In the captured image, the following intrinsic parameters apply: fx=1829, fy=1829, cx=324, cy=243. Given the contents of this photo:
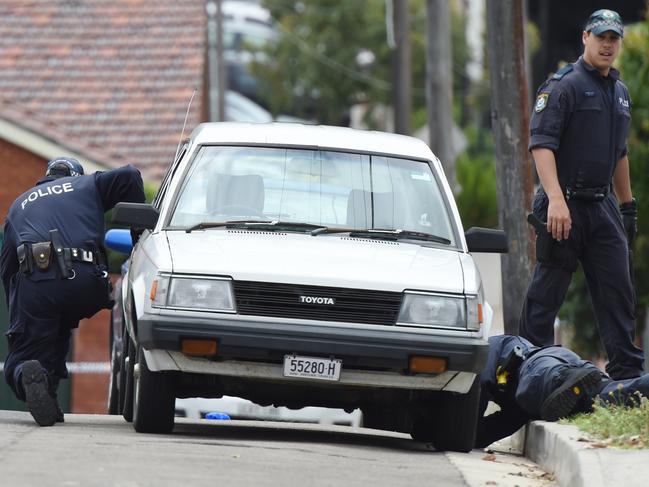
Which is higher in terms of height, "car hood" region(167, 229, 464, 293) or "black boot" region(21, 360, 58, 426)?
"car hood" region(167, 229, 464, 293)

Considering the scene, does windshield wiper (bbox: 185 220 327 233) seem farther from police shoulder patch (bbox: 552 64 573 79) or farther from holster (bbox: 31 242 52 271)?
police shoulder patch (bbox: 552 64 573 79)

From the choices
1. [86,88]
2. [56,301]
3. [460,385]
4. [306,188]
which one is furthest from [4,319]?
[86,88]

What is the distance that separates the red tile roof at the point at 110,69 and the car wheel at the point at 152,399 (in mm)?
15592

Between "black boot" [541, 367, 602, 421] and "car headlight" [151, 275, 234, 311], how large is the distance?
1.77 metres

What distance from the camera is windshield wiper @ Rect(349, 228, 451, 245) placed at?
9555 mm

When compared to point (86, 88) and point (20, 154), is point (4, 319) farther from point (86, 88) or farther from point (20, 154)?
point (86, 88)

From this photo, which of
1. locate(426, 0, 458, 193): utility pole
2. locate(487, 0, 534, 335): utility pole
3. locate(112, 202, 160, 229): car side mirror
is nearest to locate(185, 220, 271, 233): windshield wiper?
locate(112, 202, 160, 229): car side mirror

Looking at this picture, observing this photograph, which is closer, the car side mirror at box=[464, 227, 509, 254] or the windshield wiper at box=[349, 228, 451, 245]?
the windshield wiper at box=[349, 228, 451, 245]

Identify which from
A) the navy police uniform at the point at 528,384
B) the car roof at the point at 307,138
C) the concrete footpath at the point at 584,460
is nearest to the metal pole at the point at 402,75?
the car roof at the point at 307,138

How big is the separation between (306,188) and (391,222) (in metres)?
0.49

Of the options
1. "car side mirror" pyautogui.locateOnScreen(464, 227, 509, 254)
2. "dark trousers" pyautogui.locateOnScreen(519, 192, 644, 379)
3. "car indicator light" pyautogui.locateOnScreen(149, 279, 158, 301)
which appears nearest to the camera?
"car indicator light" pyautogui.locateOnScreen(149, 279, 158, 301)

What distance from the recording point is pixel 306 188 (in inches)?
386

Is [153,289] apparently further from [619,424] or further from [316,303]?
[619,424]

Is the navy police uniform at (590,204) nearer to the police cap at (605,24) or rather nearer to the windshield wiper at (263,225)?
the police cap at (605,24)
